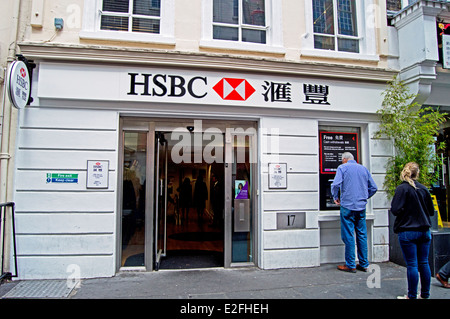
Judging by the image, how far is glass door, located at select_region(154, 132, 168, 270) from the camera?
5.75 metres

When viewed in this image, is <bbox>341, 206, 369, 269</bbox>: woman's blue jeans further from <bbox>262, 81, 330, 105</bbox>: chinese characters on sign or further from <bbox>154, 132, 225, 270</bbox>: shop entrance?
<bbox>154, 132, 225, 270</bbox>: shop entrance

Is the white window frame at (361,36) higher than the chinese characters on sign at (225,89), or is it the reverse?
the white window frame at (361,36)

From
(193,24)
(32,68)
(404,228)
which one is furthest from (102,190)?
(404,228)

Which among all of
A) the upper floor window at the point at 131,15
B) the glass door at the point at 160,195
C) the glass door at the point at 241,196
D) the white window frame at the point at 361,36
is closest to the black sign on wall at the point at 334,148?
the glass door at the point at 241,196

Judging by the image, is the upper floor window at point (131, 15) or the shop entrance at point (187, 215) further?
the shop entrance at point (187, 215)

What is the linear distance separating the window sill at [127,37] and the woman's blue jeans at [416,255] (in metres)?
4.91

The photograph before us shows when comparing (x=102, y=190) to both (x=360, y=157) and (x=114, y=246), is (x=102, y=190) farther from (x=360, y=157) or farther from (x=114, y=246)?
(x=360, y=157)

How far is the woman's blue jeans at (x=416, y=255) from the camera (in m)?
4.02

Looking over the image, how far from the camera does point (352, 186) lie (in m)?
5.43

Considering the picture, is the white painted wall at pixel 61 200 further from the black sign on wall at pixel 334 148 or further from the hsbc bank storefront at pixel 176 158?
the black sign on wall at pixel 334 148

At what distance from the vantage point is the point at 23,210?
5.05m

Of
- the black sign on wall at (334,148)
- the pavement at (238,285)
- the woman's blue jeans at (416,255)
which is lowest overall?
the pavement at (238,285)

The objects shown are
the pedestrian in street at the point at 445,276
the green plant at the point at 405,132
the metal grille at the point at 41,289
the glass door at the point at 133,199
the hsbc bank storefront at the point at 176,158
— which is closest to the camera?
the metal grille at the point at 41,289

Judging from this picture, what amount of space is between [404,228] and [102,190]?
185 inches
